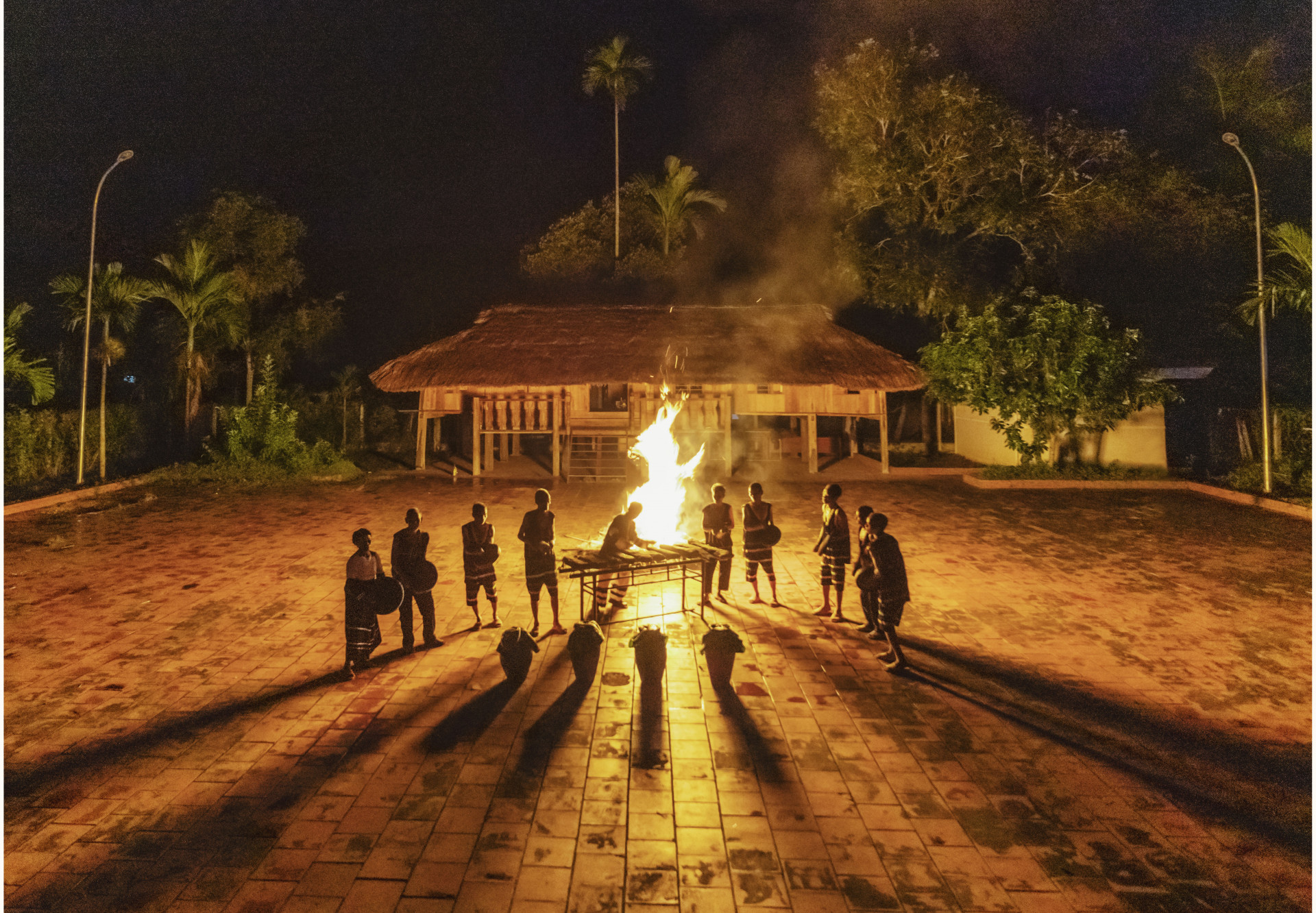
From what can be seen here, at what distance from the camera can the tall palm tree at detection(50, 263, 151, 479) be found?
1667 centimetres

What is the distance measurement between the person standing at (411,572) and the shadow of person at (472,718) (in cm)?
119

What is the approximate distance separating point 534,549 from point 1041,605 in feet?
18.1

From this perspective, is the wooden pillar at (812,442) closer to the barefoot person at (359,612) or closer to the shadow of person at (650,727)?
the shadow of person at (650,727)

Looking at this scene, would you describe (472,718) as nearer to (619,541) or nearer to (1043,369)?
(619,541)

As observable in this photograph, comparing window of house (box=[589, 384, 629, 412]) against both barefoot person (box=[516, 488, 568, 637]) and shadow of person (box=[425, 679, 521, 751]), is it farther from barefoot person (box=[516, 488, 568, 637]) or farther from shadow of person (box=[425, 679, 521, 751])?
shadow of person (box=[425, 679, 521, 751])

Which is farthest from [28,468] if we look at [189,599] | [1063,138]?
[1063,138]

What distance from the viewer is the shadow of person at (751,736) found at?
4.53 m

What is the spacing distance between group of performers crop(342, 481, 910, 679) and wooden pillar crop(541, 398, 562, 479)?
→ 375 inches

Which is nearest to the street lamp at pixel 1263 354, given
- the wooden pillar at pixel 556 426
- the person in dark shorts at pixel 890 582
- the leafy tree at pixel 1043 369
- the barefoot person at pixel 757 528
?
the leafy tree at pixel 1043 369

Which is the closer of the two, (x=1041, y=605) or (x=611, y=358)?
(x=1041, y=605)

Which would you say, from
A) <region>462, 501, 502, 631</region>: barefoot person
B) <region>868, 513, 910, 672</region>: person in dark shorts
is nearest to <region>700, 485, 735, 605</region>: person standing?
<region>868, 513, 910, 672</region>: person in dark shorts

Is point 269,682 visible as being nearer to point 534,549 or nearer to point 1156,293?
point 534,549

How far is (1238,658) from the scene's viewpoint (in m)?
6.42

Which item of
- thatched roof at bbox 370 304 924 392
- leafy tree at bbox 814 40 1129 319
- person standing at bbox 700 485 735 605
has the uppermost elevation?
leafy tree at bbox 814 40 1129 319
